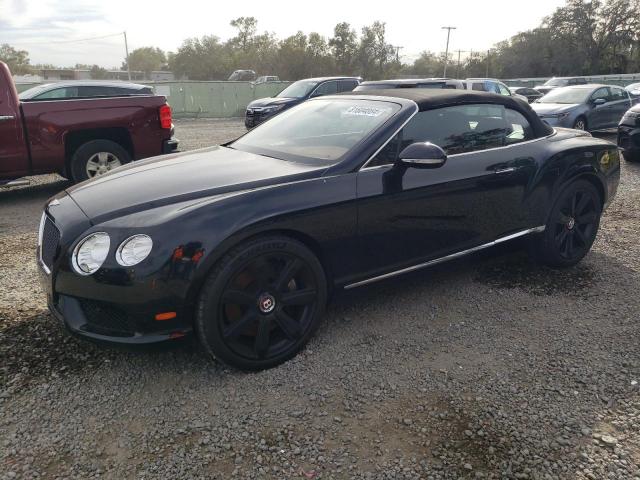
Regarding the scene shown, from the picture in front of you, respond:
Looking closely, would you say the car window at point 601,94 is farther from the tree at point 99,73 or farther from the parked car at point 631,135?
the tree at point 99,73

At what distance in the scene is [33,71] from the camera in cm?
6309

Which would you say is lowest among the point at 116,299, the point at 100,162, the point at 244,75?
the point at 116,299

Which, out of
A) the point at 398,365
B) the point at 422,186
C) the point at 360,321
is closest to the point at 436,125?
the point at 422,186

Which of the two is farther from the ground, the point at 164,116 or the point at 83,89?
the point at 83,89

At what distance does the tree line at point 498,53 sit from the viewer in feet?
173

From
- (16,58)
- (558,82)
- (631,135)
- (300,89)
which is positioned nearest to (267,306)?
(631,135)

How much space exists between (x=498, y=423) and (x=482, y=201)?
170cm

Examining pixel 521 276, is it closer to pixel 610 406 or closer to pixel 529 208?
pixel 529 208

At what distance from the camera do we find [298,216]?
9.24 ft

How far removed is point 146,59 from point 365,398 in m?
96.3

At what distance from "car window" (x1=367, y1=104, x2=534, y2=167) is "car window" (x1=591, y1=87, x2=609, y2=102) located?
34.5 feet

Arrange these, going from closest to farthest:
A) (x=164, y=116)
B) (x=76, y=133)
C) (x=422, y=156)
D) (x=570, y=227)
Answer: (x=422, y=156)
(x=570, y=227)
(x=76, y=133)
(x=164, y=116)

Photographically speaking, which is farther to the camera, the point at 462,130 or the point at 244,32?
the point at 244,32

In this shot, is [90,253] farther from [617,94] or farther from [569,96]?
[617,94]
